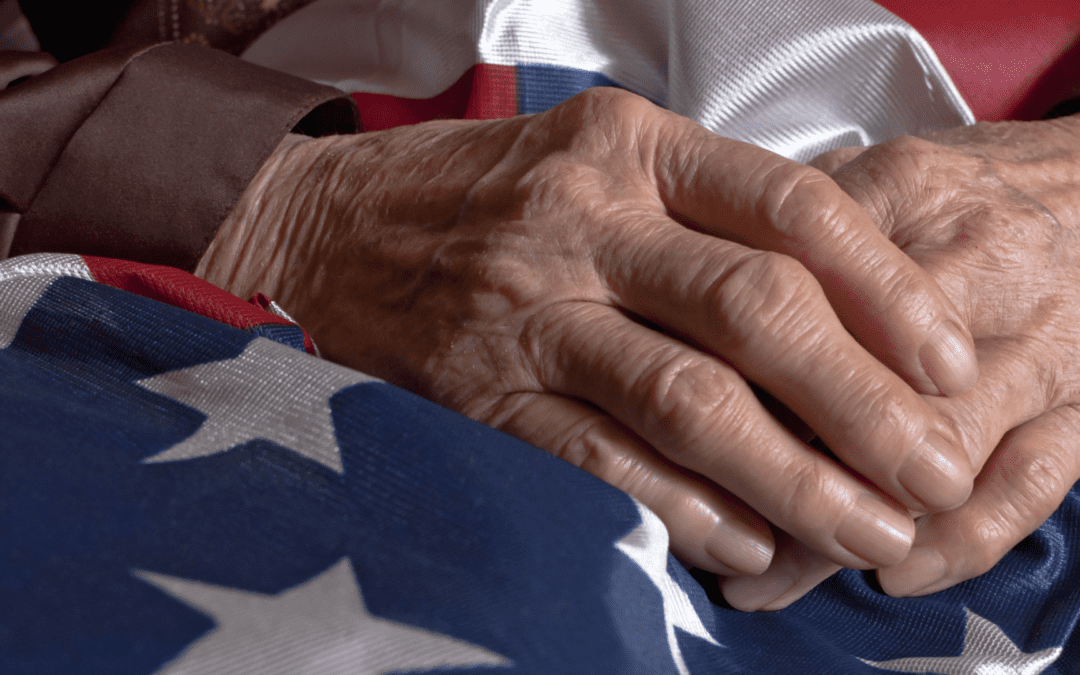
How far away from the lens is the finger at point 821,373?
0.42 m

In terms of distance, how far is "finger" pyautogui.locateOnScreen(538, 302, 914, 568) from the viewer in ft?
1.38

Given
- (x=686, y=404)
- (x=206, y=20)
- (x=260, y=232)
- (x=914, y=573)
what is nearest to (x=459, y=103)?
(x=260, y=232)

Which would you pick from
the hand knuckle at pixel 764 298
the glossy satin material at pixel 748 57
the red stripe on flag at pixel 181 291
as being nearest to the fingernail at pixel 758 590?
the hand knuckle at pixel 764 298

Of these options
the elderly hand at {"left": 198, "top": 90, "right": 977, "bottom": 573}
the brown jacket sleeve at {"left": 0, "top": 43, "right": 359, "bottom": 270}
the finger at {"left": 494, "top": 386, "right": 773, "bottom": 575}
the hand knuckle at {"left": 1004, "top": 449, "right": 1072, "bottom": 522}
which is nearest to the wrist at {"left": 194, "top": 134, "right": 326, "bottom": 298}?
the brown jacket sleeve at {"left": 0, "top": 43, "right": 359, "bottom": 270}

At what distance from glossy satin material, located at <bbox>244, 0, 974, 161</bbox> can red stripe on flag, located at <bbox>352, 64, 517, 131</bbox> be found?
0.05 feet

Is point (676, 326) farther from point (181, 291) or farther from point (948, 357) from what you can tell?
point (181, 291)

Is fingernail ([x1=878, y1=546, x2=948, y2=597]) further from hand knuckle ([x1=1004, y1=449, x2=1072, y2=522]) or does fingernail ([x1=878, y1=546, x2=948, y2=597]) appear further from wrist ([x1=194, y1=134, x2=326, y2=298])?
wrist ([x1=194, y1=134, x2=326, y2=298])

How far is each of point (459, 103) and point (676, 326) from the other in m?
0.45

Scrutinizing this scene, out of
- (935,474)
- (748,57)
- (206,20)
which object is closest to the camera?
(935,474)

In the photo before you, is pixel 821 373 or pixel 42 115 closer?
pixel 821 373

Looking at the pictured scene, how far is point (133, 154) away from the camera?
732 millimetres

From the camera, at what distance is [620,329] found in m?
0.48

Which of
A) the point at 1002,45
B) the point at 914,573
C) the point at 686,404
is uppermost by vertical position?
the point at 1002,45

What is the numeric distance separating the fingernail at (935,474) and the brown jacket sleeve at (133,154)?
0.62 meters
